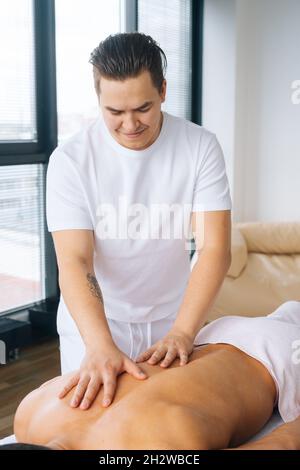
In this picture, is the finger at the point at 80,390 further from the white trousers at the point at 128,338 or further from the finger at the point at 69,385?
the white trousers at the point at 128,338

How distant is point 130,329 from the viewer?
179 cm

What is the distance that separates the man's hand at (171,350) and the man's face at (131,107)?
53 centimetres

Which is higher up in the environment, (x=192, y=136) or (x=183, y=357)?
(x=192, y=136)

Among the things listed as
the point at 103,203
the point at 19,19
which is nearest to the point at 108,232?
the point at 103,203

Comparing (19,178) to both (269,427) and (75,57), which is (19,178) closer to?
(75,57)

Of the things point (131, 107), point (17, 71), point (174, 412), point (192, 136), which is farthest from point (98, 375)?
point (17, 71)

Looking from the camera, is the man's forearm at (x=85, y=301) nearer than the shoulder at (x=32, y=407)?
No

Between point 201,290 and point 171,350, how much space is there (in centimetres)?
25

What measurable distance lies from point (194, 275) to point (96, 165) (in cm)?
41

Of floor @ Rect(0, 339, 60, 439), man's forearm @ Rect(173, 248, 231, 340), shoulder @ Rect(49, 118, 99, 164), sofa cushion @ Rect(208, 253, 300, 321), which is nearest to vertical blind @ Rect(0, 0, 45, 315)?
floor @ Rect(0, 339, 60, 439)

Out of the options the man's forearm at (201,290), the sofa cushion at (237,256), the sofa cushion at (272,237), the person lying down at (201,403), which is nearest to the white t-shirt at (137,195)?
the man's forearm at (201,290)

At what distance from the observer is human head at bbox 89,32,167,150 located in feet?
4.88

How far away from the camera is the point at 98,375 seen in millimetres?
1328

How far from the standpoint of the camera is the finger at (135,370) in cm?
133
